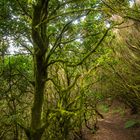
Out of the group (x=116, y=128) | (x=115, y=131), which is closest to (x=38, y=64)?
(x=115, y=131)

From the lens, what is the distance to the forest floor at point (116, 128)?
59.0ft

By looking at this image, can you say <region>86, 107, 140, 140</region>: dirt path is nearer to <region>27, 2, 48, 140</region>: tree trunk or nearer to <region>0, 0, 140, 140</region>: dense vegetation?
<region>0, 0, 140, 140</region>: dense vegetation

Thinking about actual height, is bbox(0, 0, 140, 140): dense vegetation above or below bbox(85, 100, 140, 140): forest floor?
above

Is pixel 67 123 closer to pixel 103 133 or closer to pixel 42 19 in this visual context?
pixel 103 133

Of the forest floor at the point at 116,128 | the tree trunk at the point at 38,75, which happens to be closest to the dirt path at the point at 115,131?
the forest floor at the point at 116,128

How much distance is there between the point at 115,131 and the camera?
62.2ft

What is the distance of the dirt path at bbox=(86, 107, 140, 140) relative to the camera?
17.9m

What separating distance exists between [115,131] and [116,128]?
0.68 metres

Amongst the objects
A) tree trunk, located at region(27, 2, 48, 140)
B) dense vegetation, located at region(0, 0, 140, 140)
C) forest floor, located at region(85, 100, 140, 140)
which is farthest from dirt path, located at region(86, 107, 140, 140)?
tree trunk, located at region(27, 2, 48, 140)

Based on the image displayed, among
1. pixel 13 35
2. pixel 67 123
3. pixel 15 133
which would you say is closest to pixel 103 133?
pixel 67 123

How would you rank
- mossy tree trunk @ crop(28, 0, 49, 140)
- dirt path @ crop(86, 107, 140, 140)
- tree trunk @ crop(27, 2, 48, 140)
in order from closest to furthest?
mossy tree trunk @ crop(28, 0, 49, 140), tree trunk @ crop(27, 2, 48, 140), dirt path @ crop(86, 107, 140, 140)

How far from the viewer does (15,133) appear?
1316cm

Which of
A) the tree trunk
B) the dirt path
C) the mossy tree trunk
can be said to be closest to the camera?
the mossy tree trunk

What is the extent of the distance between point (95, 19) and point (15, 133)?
6.19 meters
